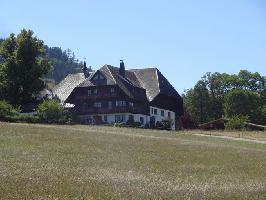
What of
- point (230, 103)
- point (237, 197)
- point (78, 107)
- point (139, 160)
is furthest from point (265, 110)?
point (237, 197)

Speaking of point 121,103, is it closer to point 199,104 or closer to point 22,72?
point 22,72

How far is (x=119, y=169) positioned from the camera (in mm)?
27953

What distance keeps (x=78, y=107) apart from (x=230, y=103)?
136ft

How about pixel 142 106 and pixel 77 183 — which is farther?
pixel 142 106

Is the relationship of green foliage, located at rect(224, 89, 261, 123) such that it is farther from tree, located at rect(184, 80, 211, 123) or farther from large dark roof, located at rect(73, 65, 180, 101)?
large dark roof, located at rect(73, 65, 180, 101)

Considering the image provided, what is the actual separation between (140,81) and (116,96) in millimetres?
12139

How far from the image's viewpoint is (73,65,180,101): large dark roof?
101188 mm

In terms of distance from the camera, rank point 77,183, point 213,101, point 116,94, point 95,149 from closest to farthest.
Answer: point 77,183 → point 95,149 → point 116,94 → point 213,101

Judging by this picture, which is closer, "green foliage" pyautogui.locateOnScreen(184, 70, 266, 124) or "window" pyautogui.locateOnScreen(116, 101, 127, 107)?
"window" pyautogui.locateOnScreen(116, 101, 127, 107)

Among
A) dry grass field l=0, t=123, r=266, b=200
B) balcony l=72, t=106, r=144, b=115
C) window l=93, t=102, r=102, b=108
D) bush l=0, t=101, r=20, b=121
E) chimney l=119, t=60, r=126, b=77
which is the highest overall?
chimney l=119, t=60, r=126, b=77

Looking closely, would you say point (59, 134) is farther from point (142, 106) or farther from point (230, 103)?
point (230, 103)

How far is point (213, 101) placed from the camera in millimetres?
139125

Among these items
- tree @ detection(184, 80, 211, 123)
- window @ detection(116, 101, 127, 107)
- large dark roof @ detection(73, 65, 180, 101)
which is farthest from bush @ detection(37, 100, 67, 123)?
tree @ detection(184, 80, 211, 123)

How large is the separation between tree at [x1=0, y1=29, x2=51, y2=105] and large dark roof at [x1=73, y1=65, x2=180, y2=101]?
1867cm
